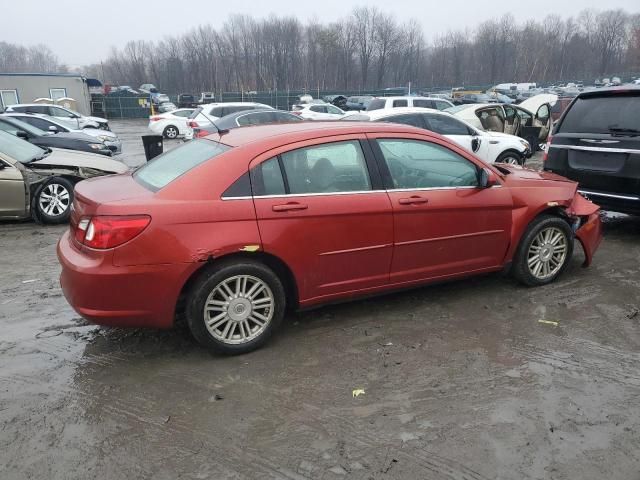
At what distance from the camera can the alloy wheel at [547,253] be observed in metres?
4.68

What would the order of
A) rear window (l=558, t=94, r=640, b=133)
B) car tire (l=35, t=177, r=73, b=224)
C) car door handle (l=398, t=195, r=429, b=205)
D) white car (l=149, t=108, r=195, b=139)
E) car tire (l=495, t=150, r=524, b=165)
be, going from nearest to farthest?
car door handle (l=398, t=195, r=429, b=205), rear window (l=558, t=94, r=640, b=133), car tire (l=35, t=177, r=73, b=224), car tire (l=495, t=150, r=524, b=165), white car (l=149, t=108, r=195, b=139)

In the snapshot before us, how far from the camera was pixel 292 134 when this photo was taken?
12.5 feet

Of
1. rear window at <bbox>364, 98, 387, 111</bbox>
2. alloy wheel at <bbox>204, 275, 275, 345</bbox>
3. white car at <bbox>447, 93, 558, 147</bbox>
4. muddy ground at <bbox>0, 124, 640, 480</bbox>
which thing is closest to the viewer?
muddy ground at <bbox>0, 124, 640, 480</bbox>

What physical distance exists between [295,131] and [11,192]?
16.6ft

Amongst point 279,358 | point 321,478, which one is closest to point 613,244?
point 279,358

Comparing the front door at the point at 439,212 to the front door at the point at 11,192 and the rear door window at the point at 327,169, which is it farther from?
the front door at the point at 11,192

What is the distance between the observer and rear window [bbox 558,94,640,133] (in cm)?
567

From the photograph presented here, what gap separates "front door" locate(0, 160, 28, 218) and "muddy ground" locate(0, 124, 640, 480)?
2.96 meters

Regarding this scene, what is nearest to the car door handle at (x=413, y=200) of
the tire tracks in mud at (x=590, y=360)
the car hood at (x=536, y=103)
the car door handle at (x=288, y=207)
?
the car door handle at (x=288, y=207)

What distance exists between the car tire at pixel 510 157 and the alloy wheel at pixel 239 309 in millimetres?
8314

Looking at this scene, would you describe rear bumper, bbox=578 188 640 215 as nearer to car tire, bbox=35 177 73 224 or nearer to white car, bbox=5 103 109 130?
car tire, bbox=35 177 73 224

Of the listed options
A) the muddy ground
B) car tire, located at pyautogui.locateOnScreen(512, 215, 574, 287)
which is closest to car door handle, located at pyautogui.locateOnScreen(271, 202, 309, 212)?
the muddy ground

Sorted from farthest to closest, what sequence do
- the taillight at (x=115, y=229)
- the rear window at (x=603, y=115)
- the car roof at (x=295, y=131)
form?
the rear window at (x=603, y=115) < the car roof at (x=295, y=131) < the taillight at (x=115, y=229)

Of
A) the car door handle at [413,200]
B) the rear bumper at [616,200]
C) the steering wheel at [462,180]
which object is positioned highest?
the steering wheel at [462,180]
